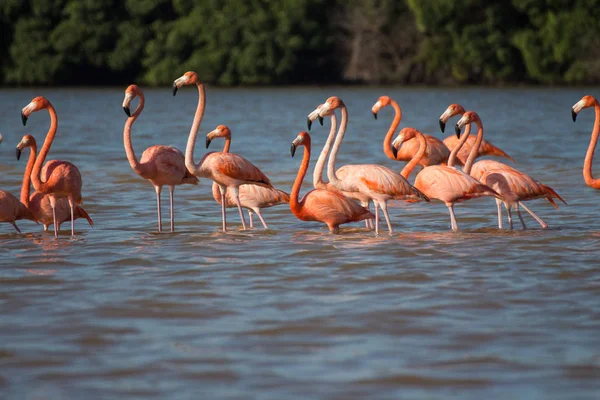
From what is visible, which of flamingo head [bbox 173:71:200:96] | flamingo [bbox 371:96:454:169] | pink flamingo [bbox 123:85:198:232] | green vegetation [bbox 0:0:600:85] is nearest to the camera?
flamingo head [bbox 173:71:200:96]

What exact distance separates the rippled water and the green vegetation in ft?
95.5

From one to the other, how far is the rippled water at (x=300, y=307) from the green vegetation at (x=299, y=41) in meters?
29.1

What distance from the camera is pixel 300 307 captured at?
5.33 m

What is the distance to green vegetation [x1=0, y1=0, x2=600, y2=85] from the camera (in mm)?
38562

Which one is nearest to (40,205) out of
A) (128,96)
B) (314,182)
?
(128,96)

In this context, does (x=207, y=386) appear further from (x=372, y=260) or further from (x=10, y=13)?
(x=10, y=13)

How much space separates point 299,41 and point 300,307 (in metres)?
39.1

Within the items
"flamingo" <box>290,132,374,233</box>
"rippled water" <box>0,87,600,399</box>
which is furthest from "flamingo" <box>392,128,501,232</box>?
"flamingo" <box>290,132,374,233</box>

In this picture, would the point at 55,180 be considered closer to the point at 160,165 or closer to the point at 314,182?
the point at 160,165

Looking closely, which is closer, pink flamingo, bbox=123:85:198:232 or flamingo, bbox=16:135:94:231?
flamingo, bbox=16:135:94:231

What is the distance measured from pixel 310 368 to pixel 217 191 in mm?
4302

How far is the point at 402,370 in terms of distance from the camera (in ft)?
13.9

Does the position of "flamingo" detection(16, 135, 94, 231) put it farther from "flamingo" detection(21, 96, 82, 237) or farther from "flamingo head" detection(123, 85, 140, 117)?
"flamingo head" detection(123, 85, 140, 117)

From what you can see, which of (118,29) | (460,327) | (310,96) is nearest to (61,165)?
(460,327)
